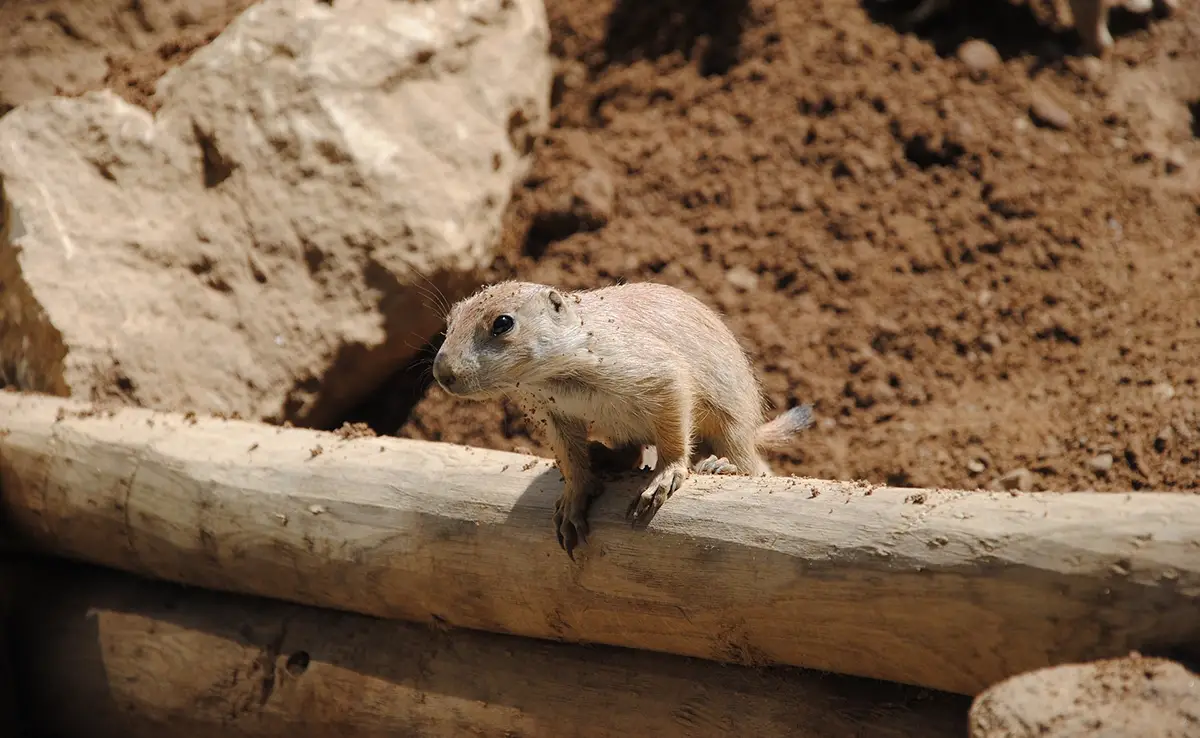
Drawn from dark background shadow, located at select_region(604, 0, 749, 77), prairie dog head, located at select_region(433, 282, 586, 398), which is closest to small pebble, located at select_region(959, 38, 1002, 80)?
dark background shadow, located at select_region(604, 0, 749, 77)

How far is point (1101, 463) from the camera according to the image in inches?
167

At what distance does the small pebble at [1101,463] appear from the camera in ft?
13.9

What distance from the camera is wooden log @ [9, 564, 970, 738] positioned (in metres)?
3.02

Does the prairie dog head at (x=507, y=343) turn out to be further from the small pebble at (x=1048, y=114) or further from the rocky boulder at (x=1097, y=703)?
the small pebble at (x=1048, y=114)

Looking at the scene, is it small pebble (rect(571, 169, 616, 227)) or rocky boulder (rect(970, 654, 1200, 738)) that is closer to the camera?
rocky boulder (rect(970, 654, 1200, 738))

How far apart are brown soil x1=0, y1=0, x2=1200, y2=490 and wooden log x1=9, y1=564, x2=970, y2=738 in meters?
1.72

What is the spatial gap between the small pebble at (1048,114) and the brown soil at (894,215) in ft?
0.05

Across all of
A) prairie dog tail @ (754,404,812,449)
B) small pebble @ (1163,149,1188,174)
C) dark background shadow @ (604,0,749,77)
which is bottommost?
prairie dog tail @ (754,404,812,449)

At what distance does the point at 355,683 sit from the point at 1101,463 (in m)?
3.01

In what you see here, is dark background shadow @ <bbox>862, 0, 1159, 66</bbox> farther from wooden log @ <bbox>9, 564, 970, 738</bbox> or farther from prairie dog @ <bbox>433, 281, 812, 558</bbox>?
wooden log @ <bbox>9, 564, 970, 738</bbox>

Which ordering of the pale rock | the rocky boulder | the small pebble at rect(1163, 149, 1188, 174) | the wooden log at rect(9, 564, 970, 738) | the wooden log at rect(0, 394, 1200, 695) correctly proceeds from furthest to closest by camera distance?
1. the small pebble at rect(1163, 149, 1188, 174)
2. the pale rock
3. the wooden log at rect(9, 564, 970, 738)
4. the wooden log at rect(0, 394, 1200, 695)
5. the rocky boulder

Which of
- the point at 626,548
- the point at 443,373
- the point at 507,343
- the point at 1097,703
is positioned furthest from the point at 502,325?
the point at 1097,703

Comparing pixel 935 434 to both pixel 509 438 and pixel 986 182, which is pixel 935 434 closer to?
pixel 986 182

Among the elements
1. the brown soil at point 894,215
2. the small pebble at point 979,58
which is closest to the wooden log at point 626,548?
the brown soil at point 894,215
